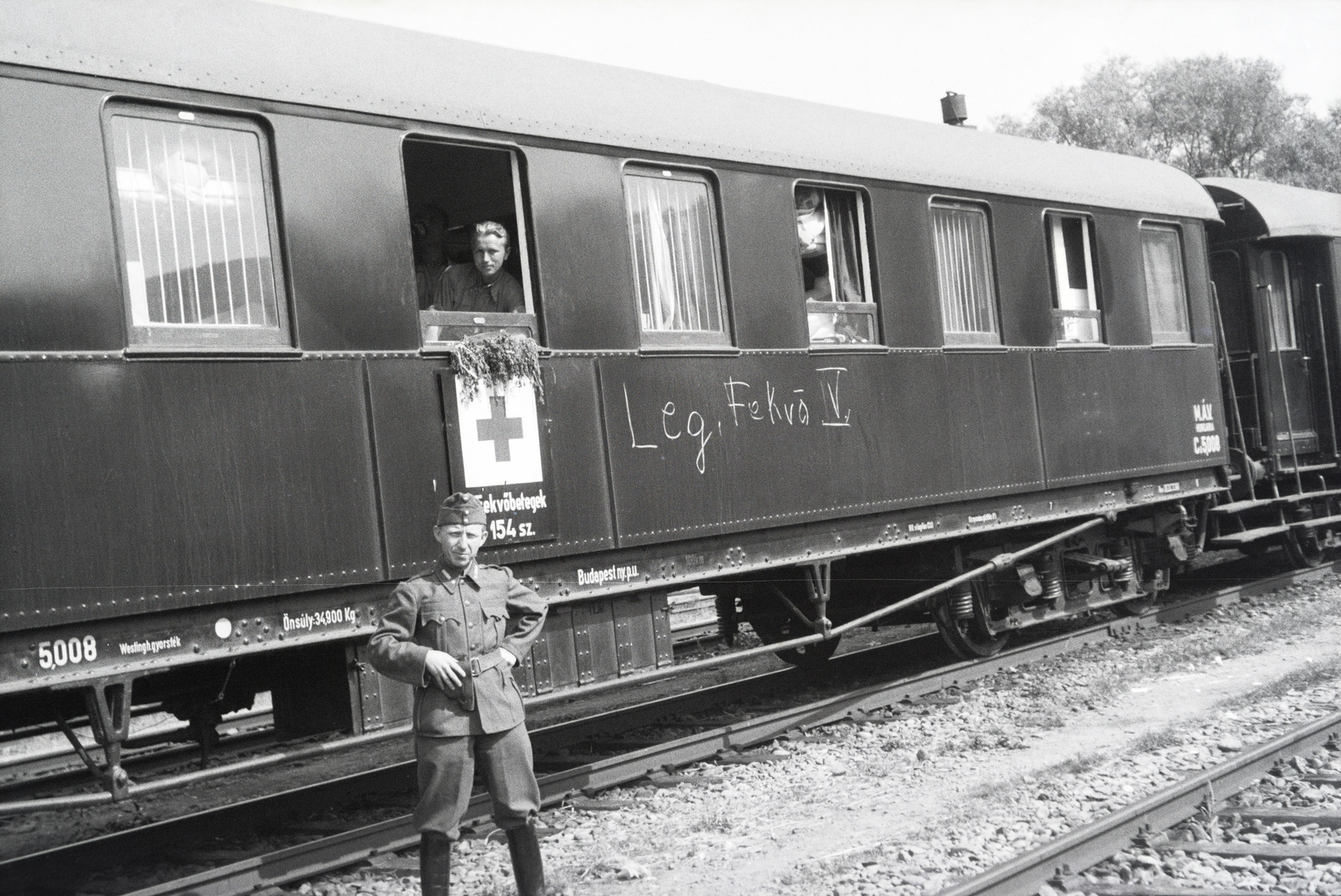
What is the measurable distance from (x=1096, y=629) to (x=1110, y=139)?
31.9 meters

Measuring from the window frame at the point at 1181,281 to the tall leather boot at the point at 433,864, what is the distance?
25.5 ft

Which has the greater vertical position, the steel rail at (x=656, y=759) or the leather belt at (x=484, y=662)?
the leather belt at (x=484, y=662)

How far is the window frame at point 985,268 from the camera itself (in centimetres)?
889

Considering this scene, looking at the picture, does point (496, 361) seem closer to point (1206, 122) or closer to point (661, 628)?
point (661, 628)

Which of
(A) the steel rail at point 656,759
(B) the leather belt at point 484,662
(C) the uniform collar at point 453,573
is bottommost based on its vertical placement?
(A) the steel rail at point 656,759

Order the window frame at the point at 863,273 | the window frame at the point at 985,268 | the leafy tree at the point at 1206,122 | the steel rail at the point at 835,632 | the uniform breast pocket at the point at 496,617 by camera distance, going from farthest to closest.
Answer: the leafy tree at the point at 1206,122 < the window frame at the point at 985,268 < the window frame at the point at 863,273 < the steel rail at the point at 835,632 < the uniform breast pocket at the point at 496,617

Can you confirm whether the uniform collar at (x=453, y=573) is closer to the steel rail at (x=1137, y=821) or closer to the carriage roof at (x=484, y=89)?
the steel rail at (x=1137, y=821)

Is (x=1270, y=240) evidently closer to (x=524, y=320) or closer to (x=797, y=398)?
(x=797, y=398)

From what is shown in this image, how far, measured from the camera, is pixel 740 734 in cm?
787

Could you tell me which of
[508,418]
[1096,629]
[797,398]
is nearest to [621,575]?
[508,418]

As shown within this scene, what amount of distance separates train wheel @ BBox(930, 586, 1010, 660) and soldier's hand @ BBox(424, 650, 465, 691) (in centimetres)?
549

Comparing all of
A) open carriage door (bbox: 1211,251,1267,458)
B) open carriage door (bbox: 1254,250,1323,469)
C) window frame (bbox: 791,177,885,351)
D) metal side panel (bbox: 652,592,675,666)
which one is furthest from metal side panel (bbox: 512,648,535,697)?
open carriage door (bbox: 1254,250,1323,469)

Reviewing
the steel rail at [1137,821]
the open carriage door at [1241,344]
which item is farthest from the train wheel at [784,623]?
the open carriage door at [1241,344]

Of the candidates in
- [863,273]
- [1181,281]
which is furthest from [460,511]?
[1181,281]
